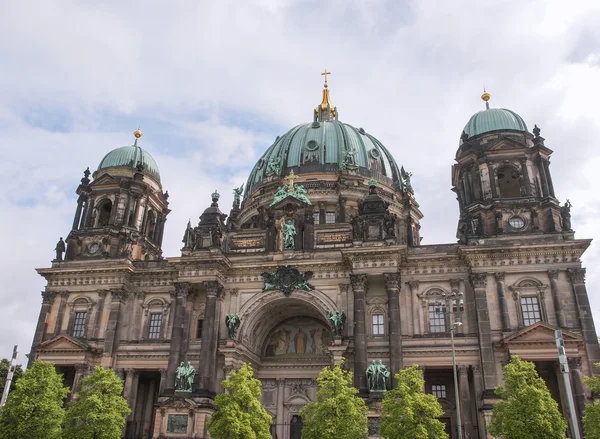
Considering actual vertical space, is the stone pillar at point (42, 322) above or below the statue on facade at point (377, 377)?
above

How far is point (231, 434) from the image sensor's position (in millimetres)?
28375

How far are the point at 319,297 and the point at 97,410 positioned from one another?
15.5 metres

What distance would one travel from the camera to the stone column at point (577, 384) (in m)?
30.5

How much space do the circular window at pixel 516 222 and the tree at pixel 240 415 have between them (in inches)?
798

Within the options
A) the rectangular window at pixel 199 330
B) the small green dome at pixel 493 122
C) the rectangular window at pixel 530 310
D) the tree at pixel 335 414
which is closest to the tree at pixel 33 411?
the rectangular window at pixel 199 330

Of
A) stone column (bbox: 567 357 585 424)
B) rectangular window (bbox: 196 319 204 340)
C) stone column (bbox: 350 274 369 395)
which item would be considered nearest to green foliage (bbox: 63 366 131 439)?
rectangular window (bbox: 196 319 204 340)

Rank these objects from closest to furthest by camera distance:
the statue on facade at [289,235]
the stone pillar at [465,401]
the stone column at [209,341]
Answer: the stone pillar at [465,401] → the stone column at [209,341] → the statue on facade at [289,235]

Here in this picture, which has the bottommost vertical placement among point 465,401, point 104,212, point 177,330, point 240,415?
point 240,415

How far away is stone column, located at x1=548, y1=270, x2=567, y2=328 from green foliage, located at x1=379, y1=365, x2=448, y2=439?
37.1 feet

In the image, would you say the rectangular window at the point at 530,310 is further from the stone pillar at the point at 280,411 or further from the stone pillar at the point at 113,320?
the stone pillar at the point at 113,320

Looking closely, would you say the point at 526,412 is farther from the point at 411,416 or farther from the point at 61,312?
the point at 61,312

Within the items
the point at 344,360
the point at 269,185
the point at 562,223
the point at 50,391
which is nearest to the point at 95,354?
the point at 50,391

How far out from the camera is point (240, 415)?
2867 cm

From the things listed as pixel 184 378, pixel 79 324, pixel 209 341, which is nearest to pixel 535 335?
pixel 209 341
